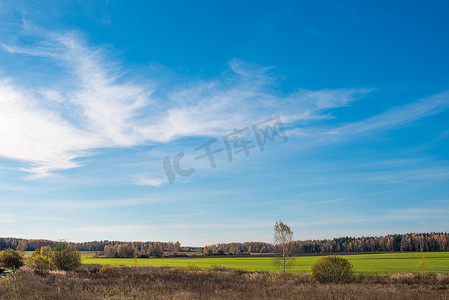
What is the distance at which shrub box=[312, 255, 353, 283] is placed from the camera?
3406 centimetres

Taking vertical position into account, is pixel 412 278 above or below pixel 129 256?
above

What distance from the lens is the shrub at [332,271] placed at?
34062mm

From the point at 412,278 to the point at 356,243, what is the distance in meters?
160

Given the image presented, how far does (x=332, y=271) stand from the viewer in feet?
112

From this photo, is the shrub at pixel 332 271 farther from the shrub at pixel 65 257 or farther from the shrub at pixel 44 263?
the shrub at pixel 44 263

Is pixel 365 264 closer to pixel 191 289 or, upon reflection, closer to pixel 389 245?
pixel 191 289

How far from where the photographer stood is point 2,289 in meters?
15.5

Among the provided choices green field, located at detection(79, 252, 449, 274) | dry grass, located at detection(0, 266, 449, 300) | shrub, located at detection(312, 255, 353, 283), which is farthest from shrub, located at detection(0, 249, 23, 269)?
shrub, located at detection(312, 255, 353, 283)

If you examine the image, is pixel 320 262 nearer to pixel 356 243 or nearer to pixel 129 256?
pixel 129 256

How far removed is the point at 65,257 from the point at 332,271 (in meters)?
34.5

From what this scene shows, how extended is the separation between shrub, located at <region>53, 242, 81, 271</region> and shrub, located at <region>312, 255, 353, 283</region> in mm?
32240

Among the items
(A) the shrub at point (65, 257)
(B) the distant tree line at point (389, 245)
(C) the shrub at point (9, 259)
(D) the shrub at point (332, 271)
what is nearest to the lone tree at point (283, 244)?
(D) the shrub at point (332, 271)

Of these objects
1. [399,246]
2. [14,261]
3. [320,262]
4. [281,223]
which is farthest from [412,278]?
[399,246]

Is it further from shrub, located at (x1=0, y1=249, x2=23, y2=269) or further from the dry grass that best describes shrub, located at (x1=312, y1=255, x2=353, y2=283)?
shrub, located at (x1=0, y1=249, x2=23, y2=269)
